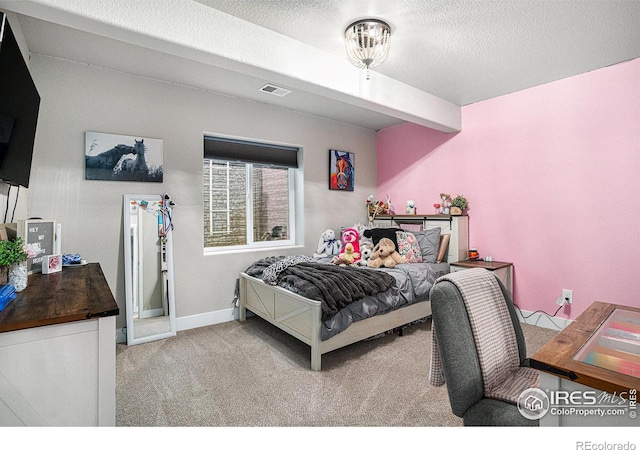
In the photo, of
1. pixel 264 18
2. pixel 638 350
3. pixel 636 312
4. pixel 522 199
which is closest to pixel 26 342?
pixel 638 350

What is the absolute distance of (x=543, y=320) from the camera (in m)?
3.26

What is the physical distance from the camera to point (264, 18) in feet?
6.98

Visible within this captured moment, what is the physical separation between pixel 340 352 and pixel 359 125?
321 cm

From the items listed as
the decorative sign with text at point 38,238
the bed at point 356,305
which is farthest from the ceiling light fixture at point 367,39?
the decorative sign with text at point 38,238

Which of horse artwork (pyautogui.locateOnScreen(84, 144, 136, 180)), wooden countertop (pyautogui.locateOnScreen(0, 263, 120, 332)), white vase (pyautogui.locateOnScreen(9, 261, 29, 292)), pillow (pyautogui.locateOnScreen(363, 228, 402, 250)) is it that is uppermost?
horse artwork (pyautogui.locateOnScreen(84, 144, 136, 180))

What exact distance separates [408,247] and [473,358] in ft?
8.41

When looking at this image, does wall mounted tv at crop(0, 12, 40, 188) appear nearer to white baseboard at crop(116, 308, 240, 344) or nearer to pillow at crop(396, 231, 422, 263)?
white baseboard at crop(116, 308, 240, 344)

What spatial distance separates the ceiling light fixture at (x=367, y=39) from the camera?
2133 mm

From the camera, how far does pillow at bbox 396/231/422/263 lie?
3.55 meters

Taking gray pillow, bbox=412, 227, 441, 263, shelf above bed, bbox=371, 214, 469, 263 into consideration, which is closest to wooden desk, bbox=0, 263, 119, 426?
gray pillow, bbox=412, 227, 441, 263

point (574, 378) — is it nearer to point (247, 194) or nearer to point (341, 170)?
point (247, 194)

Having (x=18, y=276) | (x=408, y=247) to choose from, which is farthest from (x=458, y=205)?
(x=18, y=276)

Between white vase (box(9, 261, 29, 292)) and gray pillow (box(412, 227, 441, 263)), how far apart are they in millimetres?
3349

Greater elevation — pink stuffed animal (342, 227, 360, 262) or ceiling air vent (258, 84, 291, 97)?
ceiling air vent (258, 84, 291, 97)
